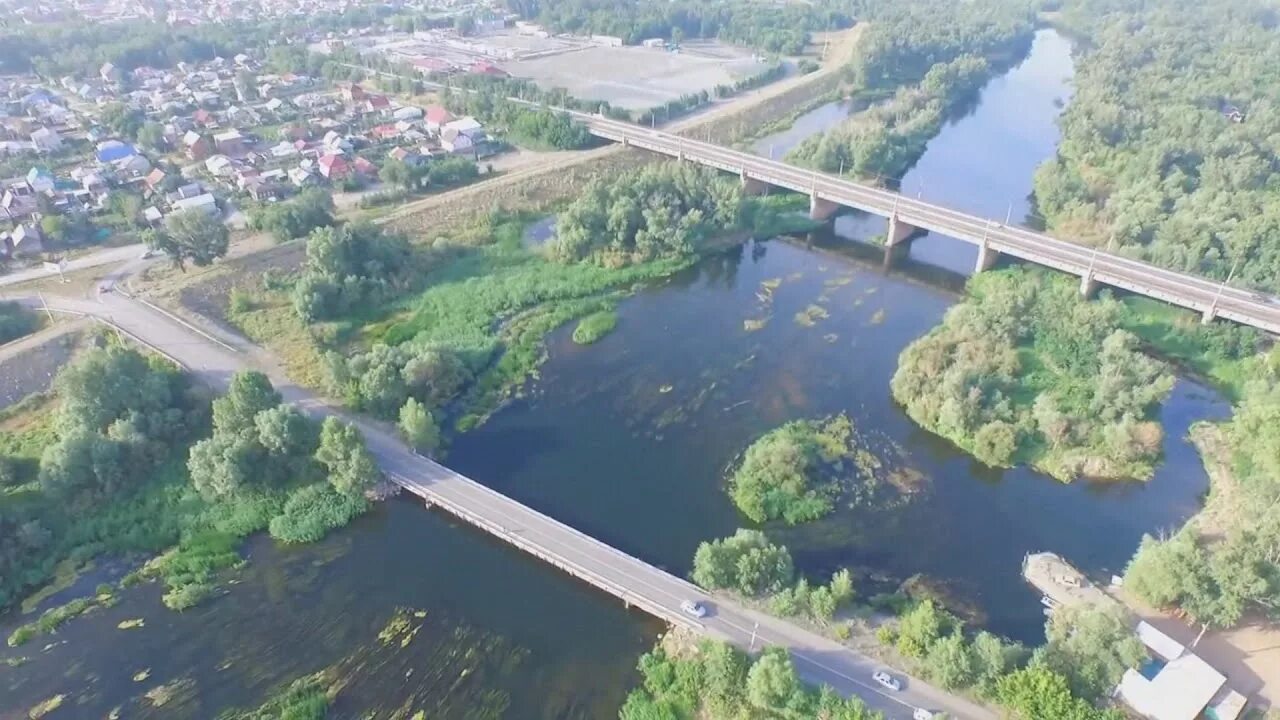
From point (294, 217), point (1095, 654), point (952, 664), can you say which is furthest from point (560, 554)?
point (294, 217)

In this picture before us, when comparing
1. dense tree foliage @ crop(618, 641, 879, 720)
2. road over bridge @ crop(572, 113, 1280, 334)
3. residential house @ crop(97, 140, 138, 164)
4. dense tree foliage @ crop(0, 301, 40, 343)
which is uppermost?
residential house @ crop(97, 140, 138, 164)

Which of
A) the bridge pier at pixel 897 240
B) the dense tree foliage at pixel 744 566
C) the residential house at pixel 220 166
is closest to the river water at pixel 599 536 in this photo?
the dense tree foliage at pixel 744 566

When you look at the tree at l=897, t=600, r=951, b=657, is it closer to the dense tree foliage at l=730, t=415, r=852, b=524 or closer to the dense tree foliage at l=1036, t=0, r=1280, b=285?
the dense tree foliage at l=730, t=415, r=852, b=524

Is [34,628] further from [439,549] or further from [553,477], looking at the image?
[553,477]

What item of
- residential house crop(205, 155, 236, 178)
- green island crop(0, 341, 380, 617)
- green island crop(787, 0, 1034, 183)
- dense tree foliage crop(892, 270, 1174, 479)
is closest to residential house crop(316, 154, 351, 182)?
residential house crop(205, 155, 236, 178)

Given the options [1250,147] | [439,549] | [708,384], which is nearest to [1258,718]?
[708,384]

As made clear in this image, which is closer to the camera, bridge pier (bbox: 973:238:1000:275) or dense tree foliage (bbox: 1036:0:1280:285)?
dense tree foliage (bbox: 1036:0:1280:285)
